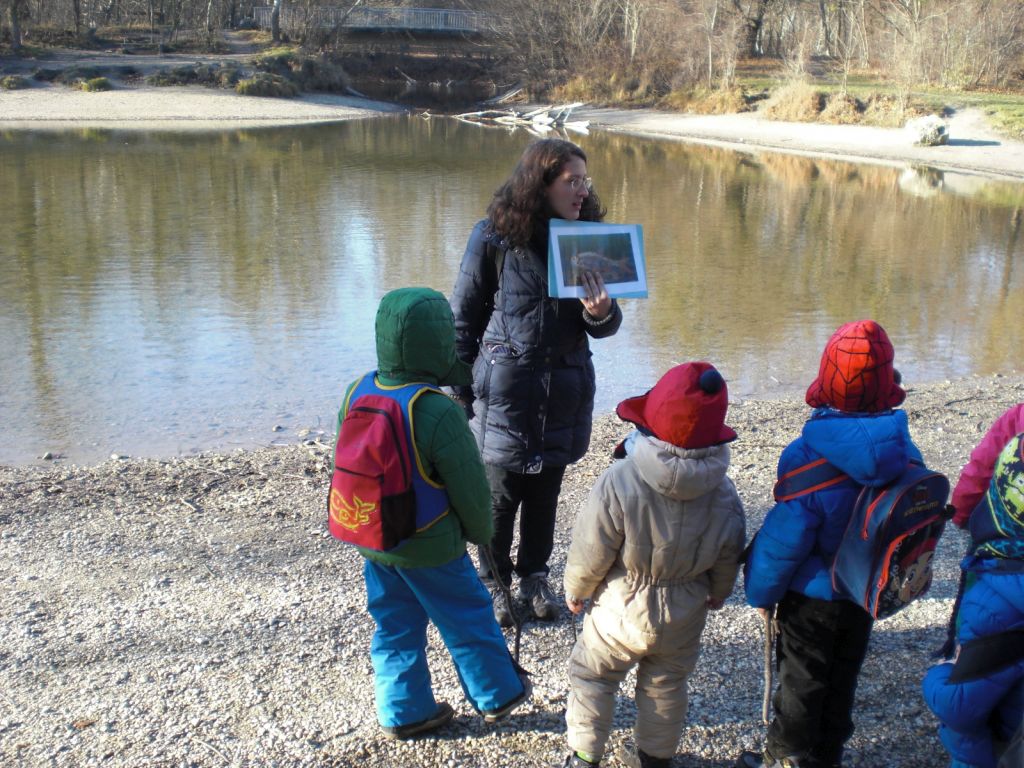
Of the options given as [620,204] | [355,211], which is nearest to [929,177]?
[620,204]

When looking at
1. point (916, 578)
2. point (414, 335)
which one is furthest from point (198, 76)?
point (916, 578)

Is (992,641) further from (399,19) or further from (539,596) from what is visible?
(399,19)

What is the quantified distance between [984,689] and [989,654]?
94mm

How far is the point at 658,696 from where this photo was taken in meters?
2.76

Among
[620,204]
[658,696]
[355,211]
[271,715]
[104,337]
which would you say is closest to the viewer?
[658,696]

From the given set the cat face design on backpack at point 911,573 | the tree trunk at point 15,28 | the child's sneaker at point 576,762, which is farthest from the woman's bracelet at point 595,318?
the tree trunk at point 15,28

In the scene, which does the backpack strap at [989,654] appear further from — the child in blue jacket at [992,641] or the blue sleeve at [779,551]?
the blue sleeve at [779,551]

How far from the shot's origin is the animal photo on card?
3.30m

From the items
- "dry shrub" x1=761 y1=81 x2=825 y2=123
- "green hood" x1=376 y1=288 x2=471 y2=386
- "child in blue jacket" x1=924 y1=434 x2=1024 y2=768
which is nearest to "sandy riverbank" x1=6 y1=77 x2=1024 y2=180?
"dry shrub" x1=761 y1=81 x2=825 y2=123

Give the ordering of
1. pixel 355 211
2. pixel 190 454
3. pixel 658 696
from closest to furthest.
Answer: pixel 658 696
pixel 190 454
pixel 355 211

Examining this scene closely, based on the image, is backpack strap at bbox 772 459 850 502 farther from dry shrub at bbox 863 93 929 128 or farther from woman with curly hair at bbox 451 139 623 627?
dry shrub at bbox 863 93 929 128

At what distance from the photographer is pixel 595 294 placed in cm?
330

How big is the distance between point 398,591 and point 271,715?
0.61 meters

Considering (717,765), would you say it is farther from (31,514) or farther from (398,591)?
(31,514)
